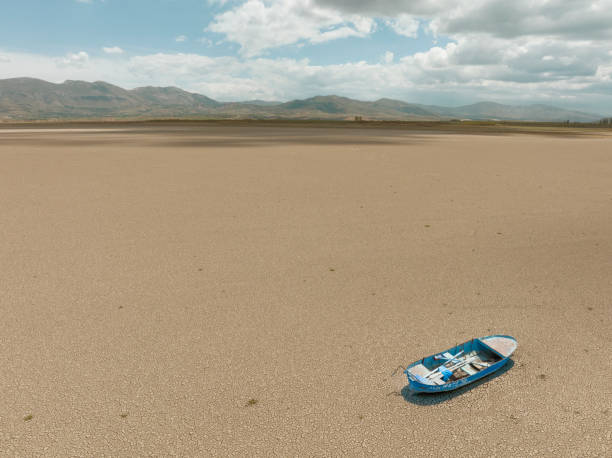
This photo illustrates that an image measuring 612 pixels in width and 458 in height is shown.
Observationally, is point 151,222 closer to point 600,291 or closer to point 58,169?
point 600,291

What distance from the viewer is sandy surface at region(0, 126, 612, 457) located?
487 cm

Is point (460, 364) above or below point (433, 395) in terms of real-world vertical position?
above

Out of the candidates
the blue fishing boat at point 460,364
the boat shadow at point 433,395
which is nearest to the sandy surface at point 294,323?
the boat shadow at point 433,395

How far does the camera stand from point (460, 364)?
595cm

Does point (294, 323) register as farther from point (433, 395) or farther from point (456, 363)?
point (456, 363)

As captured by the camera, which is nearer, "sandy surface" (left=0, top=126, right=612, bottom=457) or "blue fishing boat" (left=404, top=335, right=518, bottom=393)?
"sandy surface" (left=0, top=126, right=612, bottom=457)

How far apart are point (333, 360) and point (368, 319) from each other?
1.59 metres

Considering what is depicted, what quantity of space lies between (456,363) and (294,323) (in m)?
3.24

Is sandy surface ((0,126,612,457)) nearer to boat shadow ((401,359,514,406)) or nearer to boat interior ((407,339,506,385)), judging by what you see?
boat shadow ((401,359,514,406))

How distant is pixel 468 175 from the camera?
79.6ft

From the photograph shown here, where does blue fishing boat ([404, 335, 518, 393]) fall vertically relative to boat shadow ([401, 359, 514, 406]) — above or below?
above

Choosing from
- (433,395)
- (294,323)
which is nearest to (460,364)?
(433,395)

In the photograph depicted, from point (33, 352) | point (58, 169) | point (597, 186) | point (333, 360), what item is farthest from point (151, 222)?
point (597, 186)

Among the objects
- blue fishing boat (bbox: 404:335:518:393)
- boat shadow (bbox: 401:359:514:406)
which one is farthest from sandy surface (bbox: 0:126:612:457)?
blue fishing boat (bbox: 404:335:518:393)
